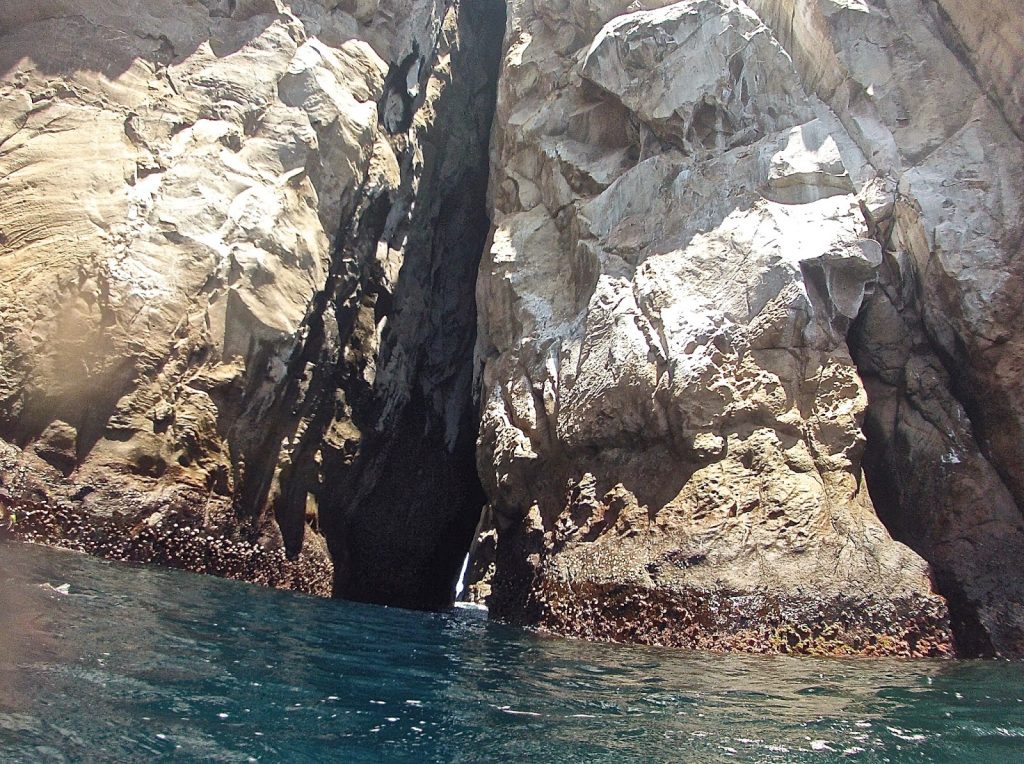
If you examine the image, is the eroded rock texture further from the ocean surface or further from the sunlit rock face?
the ocean surface

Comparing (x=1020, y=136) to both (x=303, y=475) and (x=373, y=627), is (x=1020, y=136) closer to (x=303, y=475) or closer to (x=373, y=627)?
(x=373, y=627)

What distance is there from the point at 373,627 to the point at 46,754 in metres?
5.63

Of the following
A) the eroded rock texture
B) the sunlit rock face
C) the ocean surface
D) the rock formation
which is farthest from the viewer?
the eroded rock texture

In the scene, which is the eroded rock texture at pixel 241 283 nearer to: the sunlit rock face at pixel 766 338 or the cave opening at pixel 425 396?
the cave opening at pixel 425 396

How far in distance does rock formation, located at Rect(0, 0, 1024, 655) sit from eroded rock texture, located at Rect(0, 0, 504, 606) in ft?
0.21

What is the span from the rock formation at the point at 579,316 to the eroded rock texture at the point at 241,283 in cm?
6

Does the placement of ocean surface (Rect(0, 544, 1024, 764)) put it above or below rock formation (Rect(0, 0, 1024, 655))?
below

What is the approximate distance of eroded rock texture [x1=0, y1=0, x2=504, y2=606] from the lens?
37.6ft

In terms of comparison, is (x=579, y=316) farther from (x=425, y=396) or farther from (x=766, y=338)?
(x=425, y=396)

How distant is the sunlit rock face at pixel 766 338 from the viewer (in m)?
9.97

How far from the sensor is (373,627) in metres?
8.81

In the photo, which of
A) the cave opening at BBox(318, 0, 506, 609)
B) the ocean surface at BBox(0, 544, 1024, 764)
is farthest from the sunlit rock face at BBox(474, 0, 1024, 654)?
the cave opening at BBox(318, 0, 506, 609)

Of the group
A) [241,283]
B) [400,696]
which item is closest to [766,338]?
[400,696]

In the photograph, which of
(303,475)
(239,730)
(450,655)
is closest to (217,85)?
(303,475)
